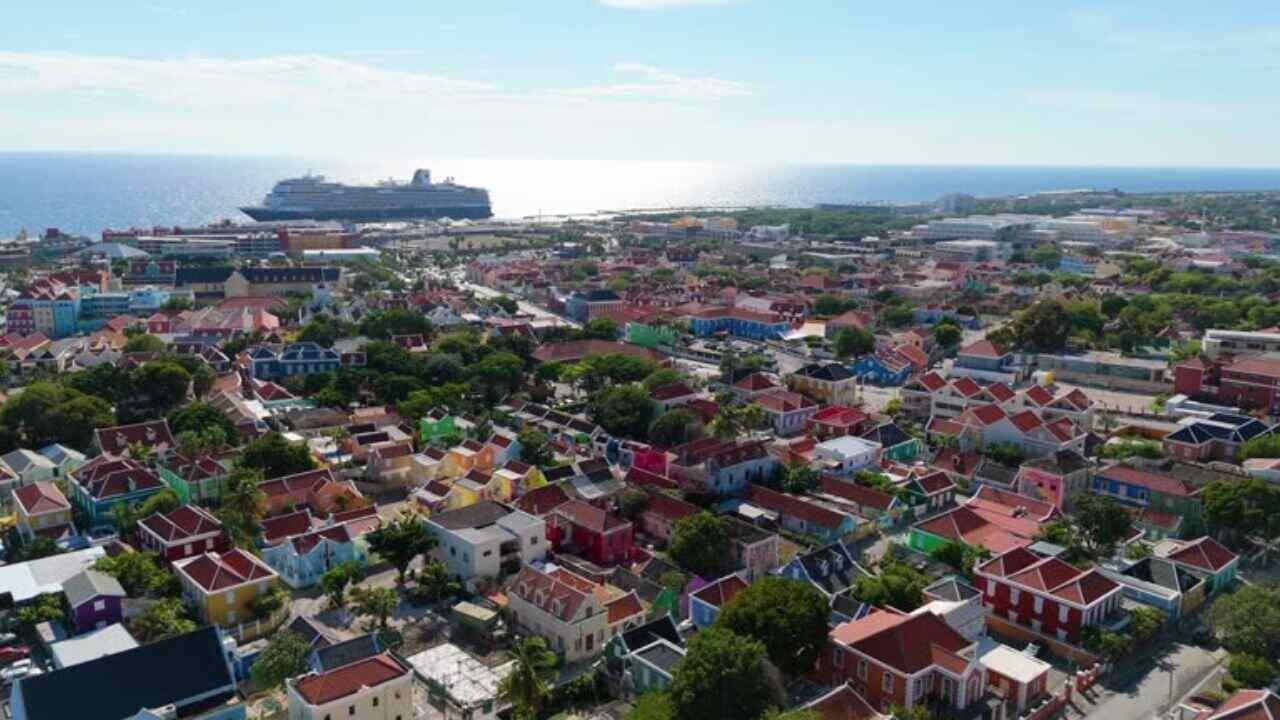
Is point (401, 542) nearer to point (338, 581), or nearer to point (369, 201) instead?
point (338, 581)

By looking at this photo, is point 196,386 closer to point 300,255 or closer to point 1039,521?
point 1039,521

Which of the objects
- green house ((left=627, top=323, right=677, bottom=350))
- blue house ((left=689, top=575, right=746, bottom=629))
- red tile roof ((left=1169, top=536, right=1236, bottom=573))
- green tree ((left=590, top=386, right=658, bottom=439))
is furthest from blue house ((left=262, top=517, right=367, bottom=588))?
green house ((left=627, top=323, right=677, bottom=350))

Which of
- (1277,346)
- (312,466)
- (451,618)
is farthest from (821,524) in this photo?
(1277,346)

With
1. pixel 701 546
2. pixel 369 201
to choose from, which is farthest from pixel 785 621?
pixel 369 201

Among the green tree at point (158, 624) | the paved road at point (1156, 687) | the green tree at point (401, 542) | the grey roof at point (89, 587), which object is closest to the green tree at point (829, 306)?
the paved road at point (1156, 687)

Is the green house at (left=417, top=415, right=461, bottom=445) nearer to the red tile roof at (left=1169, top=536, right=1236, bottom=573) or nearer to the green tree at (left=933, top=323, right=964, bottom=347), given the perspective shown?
the red tile roof at (left=1169, top=536, right=1236, bottom=573)

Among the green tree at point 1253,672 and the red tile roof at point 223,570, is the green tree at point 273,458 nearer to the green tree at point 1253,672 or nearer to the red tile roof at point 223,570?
the red tile roof at point 223,570
